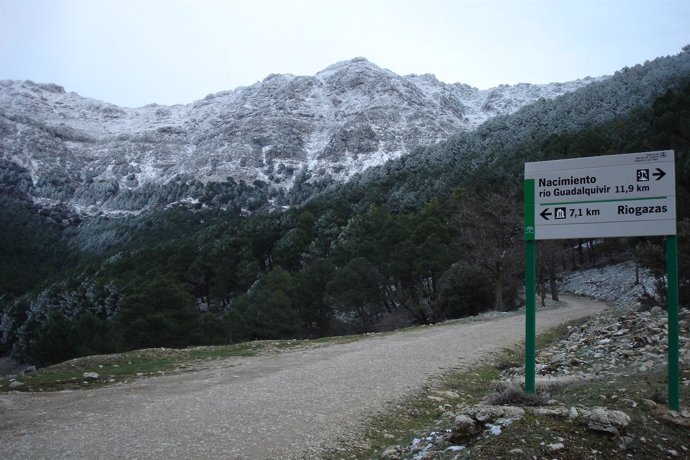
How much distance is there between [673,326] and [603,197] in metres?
1.68

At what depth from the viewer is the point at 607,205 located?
5.74 meters

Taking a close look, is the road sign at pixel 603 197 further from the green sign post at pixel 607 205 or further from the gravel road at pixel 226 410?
the gravel road at pixel 226 410

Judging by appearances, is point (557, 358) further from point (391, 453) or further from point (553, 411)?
point (391, 453)

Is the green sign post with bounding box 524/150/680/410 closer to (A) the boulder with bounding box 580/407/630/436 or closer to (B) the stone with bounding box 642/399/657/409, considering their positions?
(B) the stone with bounding box 642/399/657/409

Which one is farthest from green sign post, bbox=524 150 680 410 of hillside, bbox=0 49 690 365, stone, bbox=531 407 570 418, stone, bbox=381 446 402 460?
hillside, bbox=0 49 690 365

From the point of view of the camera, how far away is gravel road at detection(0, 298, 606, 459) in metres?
5.72

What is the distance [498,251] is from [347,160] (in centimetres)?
14893

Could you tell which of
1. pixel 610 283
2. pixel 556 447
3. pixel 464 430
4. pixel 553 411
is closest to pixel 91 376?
pixel 464 430

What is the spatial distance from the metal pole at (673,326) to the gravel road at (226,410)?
3687mm

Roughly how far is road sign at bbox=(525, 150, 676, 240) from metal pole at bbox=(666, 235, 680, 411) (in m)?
0.25

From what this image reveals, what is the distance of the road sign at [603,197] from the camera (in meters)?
5.56

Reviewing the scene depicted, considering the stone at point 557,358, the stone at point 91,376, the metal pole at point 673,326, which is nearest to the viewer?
the metal pole at point 673,326

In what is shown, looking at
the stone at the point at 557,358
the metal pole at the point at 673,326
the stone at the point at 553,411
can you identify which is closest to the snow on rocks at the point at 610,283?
the stone at the point at 557,358

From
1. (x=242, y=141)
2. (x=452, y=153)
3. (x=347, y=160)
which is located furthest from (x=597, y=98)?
(x=242, y=141)
